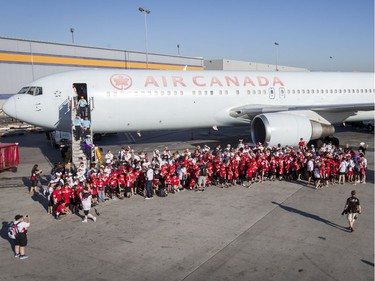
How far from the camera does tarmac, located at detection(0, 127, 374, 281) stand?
7.97 metres

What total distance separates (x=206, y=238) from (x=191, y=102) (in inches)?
446

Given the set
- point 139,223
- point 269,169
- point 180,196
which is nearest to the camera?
point 139,223

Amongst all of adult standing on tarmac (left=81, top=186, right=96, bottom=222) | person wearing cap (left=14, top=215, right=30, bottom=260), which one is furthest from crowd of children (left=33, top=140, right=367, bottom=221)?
person wearing cap (left=14, top=215, right=30, bottom=260)

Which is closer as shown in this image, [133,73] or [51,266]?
[51,266]

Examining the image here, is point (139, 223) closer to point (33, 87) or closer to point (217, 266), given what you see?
point (217, 266)

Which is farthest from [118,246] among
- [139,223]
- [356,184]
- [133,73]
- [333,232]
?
[133,73]

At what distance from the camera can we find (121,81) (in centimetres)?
1861

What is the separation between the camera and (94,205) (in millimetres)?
12734

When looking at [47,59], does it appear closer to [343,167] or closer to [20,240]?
[343,167]

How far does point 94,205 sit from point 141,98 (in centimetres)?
759

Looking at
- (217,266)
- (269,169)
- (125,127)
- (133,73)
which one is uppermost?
(133,73)

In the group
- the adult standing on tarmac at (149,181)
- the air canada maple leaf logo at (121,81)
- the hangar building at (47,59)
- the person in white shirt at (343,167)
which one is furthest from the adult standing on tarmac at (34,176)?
the hangar building at (47,59)

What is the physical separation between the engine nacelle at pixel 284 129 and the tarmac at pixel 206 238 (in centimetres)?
419

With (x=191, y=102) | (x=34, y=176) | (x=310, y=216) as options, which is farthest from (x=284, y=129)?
(x=34, y=176)
